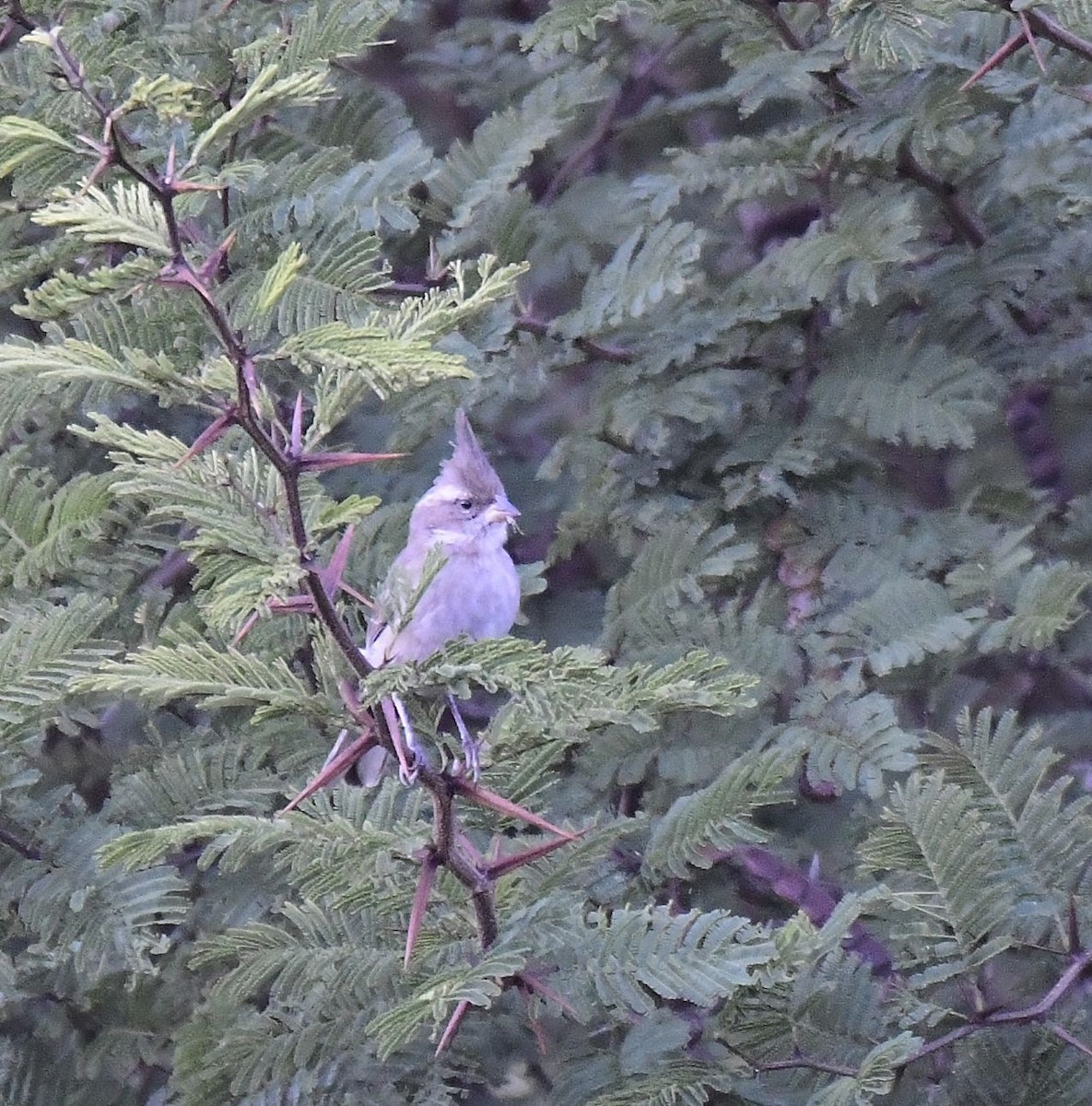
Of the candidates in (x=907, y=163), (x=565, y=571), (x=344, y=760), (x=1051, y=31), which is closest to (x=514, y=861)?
(x=344, y=760)

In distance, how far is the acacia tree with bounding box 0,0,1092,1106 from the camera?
5.23 feet

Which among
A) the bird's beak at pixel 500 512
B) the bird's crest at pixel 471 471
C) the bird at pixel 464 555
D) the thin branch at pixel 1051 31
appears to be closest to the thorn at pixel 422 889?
the bird at pixel 464 555

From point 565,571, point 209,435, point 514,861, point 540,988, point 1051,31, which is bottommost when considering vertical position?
point 565,571

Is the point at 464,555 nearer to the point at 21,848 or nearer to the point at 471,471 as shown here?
the point at 471,471

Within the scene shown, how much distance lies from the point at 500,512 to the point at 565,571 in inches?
7.8

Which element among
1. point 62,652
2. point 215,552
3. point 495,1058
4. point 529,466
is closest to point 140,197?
point 215,552

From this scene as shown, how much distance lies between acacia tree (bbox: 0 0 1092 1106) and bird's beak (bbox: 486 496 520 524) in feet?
0.44

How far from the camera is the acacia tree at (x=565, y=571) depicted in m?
1.59

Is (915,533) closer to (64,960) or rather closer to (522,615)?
(522,615)

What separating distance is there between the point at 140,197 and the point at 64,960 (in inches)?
49.9

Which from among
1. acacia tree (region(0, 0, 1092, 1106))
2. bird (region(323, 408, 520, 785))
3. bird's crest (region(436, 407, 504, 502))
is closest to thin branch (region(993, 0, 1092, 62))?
acacia tree (region(0, 0, 1092, 1106))

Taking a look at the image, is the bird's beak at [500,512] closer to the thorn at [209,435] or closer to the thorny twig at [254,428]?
the thorny twig at [254,428]

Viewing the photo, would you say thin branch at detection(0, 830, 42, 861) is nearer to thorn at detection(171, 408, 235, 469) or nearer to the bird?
the bird

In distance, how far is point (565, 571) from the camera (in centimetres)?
356
